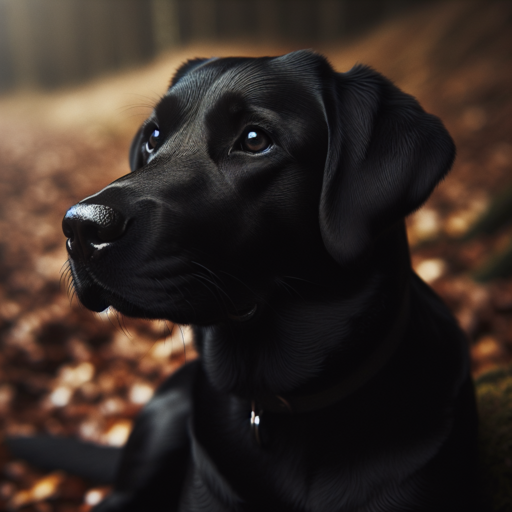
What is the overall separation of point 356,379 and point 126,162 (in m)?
8.13

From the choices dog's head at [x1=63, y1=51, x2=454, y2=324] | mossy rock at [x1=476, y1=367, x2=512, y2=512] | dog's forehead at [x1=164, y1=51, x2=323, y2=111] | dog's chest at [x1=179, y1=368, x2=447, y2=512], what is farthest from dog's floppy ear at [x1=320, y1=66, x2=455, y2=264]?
mossy rock at [x1=476, y1=367, x2=512, y2=512]

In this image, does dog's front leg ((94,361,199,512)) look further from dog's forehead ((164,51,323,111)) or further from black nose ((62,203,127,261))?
dog's forehead ((164,51,323,111))

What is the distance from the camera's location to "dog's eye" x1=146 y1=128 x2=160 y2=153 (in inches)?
68.3

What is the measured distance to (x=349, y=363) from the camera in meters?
1.50

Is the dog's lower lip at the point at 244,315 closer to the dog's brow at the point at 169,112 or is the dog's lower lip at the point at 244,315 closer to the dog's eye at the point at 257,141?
the dog's eye at the point at 257,141

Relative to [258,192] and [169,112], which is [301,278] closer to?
[258,192]

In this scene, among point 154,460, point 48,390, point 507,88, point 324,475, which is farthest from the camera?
point 507,88

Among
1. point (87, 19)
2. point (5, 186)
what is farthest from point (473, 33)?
point (87, 19)

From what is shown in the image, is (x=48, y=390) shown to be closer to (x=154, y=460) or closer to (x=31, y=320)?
(x=31, y=320)

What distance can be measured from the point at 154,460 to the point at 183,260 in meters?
1.07

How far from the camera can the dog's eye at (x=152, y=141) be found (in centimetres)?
173

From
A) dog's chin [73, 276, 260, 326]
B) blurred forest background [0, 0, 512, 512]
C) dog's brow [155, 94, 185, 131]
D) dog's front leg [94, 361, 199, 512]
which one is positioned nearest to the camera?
dog's chin [73, 276, 260, 326]

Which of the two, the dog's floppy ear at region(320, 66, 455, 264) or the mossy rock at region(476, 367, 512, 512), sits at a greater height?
the dog's floppy ear at region(320, 66, 455, 264)

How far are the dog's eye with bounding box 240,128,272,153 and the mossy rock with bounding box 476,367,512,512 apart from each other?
1260mm
